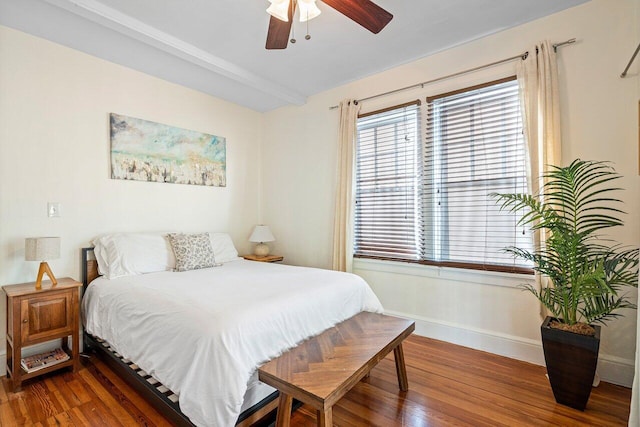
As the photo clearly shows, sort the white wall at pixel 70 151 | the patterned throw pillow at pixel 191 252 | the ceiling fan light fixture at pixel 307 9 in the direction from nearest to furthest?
the ceiling fan light fixture at pixel 307 9 → the white wall at pixel 70 151 → the patterned throw pillow at pixel 191 252

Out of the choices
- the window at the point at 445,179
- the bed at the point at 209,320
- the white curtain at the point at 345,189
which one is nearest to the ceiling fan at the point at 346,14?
the window at the point at 445,179

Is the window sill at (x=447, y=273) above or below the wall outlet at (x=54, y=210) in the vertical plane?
below

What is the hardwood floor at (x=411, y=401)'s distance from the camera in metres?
1.78

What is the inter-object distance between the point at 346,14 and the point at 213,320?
189cm

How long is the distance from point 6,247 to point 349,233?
9.62 feet

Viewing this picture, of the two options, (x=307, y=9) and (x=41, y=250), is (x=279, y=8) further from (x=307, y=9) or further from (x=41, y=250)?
(x=41, y=250)

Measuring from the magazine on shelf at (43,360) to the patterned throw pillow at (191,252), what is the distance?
103 centimetres

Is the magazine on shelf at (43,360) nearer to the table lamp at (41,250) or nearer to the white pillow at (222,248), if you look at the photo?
the table lamp at (41,250)

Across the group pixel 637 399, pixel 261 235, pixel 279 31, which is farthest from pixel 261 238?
pixel 637 399

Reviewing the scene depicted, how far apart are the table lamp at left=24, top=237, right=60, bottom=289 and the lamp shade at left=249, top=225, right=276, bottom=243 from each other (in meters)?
1.97

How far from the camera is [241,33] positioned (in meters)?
2.58

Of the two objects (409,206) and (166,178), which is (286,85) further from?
(409,206)

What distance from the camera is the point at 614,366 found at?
2.12m

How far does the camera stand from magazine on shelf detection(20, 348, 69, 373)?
7.25ft
